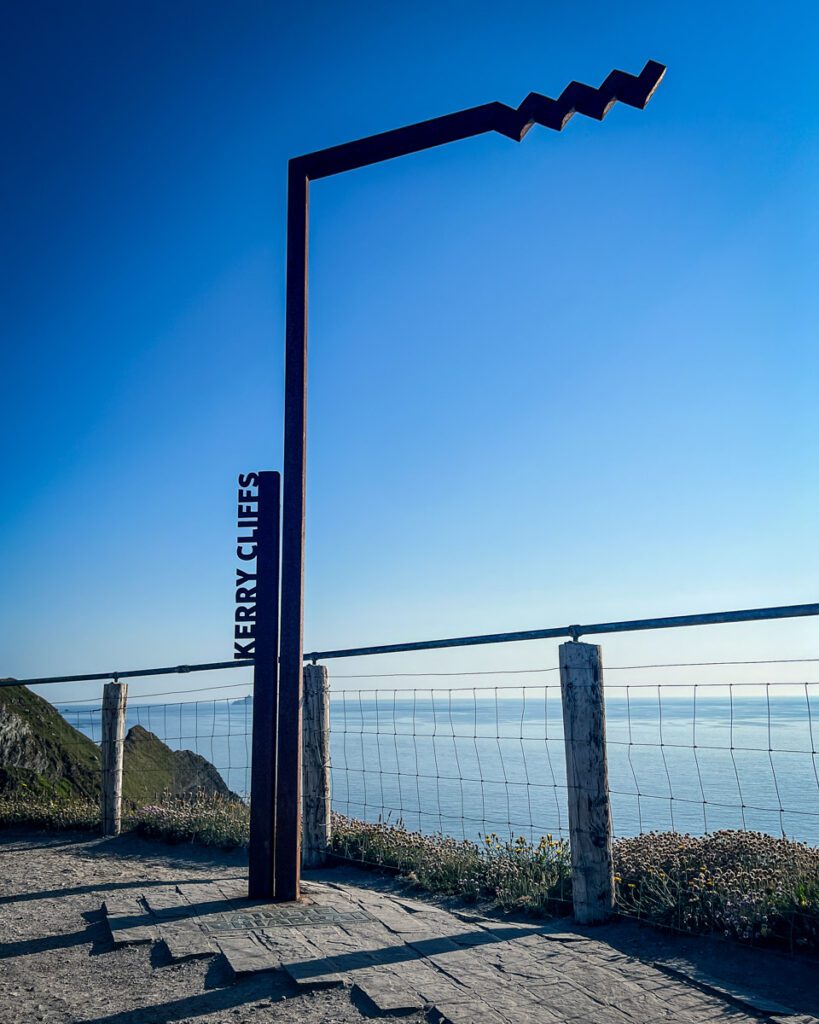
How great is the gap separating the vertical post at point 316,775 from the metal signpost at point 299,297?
119 centimetres

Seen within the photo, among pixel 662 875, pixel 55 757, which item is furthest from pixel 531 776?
pixel 662 875

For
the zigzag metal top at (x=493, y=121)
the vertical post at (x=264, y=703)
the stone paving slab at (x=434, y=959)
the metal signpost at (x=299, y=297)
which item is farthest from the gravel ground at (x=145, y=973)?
the zigzag metal top at (x=493, y=121)

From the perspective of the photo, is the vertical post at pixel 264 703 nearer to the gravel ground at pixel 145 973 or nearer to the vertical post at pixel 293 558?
the vertical post at pixel 293 558

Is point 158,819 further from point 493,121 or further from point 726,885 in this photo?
point 493,121

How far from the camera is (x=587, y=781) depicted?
476 centimetres

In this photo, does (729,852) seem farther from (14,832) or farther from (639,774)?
(639,774)

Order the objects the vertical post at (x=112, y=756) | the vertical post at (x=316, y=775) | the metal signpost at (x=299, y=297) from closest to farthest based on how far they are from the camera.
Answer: the metal signpost at (x=299, y=297), the vertical post at (x=316, y=775), the vertical post at (x=112, y=756)

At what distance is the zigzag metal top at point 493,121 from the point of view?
512 centimetres

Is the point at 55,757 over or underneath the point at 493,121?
underneath

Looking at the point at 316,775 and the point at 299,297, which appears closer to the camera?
the point at 299,297

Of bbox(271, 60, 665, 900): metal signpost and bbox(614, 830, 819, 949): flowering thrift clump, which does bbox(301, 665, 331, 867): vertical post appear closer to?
bbox(271, 60, 665, 900): metal signpost

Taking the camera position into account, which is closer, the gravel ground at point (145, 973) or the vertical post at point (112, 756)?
the gravel ground at point (145, 973)

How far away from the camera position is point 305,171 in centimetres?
569

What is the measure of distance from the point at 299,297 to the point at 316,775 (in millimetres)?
3601
